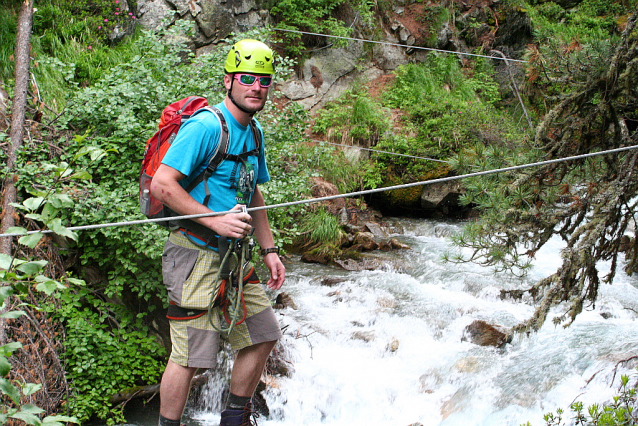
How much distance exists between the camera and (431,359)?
17.5 ft

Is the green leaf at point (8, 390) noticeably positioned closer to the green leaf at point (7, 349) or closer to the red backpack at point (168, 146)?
the green leaf at point (7, 349)

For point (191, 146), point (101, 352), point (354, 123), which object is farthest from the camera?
point (354, 123)

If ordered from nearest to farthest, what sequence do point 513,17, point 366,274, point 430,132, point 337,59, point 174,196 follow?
point 174,196 < point 366,274 < point 430,132 < point 337,59 < point 513,17

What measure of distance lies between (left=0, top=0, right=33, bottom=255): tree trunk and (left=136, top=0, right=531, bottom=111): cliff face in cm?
443

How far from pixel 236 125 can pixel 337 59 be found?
11.1m

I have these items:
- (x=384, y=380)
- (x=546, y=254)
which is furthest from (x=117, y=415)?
(x=546, y=254)

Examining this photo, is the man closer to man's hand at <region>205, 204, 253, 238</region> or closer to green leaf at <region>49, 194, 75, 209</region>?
man's hand at <region>205, 204, 253, 238</region>

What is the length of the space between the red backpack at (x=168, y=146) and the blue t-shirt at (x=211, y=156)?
0.02 meters

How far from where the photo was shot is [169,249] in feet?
8.09

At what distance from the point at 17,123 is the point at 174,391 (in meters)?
3.30

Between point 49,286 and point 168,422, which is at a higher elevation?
point 49,286

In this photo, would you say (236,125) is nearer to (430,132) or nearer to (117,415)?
(117,415)

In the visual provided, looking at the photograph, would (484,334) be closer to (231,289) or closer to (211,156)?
(231,289)

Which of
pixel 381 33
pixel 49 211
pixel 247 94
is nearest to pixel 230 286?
pixel 247 94
